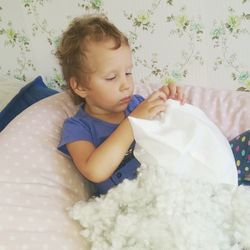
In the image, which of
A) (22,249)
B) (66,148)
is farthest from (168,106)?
(22,249)

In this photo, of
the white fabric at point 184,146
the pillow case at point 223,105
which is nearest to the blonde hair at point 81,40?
the white fabric at point 184,146

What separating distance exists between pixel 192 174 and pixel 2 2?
3.47ft

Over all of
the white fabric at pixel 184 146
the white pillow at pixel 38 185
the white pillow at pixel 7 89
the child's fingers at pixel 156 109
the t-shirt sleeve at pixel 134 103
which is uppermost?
the child's fingers at pixel 156 109

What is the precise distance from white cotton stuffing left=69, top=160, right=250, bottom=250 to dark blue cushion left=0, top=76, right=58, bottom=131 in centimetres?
53

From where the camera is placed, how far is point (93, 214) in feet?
2.91

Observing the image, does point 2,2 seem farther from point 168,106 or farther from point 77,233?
point 77,233

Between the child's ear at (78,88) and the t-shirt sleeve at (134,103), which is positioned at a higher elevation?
the child's ear at (78,88)

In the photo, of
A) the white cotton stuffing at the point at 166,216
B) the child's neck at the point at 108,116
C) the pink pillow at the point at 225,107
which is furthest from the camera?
the pink pillow at the point at 225,107

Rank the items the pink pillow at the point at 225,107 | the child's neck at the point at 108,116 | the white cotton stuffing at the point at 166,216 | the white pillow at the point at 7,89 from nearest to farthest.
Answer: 1. the white cotton stuffing at the point at 166,216
2. the child's neck at the point at 108,116
3. the pink pillow at the point at 225,107
4. the white pillow at the point at 7,89

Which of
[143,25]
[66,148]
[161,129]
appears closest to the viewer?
[161,129]

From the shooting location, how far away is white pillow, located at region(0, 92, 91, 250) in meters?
0.86

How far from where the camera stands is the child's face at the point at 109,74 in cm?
102

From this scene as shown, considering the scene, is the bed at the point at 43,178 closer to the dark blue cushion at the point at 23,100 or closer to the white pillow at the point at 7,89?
the dark blue cushion at the point at 23,100

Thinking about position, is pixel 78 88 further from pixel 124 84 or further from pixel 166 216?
pixel 166 216
